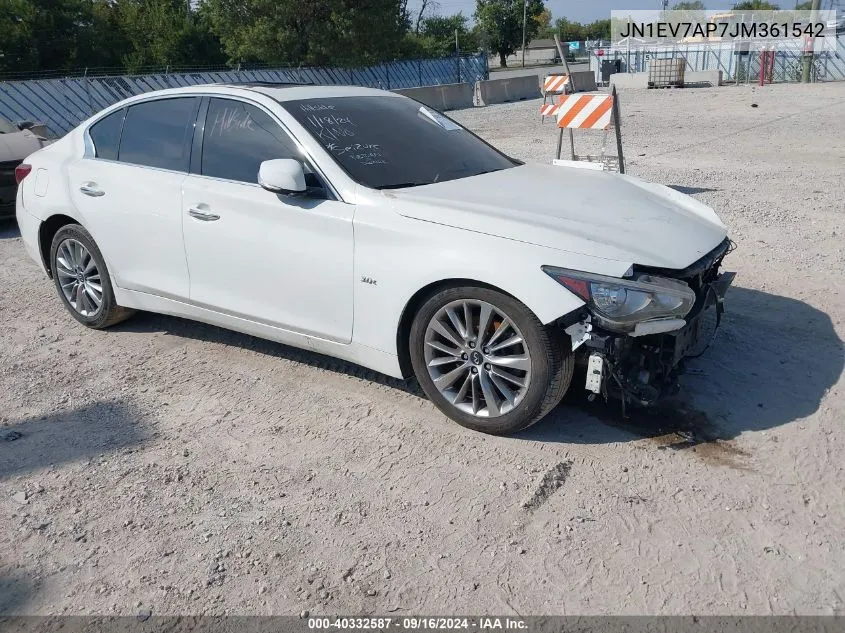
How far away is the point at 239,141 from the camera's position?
4562 millimetres

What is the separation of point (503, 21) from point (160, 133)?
72.6 metres

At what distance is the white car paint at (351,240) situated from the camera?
361 cm

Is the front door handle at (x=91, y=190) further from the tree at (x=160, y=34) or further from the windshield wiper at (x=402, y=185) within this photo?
the tree at (x=160, y=34)

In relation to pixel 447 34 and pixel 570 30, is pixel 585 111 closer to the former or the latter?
pixel 447 34

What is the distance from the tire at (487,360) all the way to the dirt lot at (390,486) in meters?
0.17

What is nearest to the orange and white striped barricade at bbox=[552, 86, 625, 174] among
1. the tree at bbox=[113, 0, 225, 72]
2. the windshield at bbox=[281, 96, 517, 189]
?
the windshield at bbox=[281, 96, 517, 189]

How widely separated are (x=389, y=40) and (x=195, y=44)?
1030cm

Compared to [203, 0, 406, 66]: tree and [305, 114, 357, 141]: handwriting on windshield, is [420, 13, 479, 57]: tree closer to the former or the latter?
[203, 0, 406, 66]: tree

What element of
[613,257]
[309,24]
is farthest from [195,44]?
[613,257]

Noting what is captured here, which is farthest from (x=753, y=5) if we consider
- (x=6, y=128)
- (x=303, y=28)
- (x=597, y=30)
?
(x=6, y=128)

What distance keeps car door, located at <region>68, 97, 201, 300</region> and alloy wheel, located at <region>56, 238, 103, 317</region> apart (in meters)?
0.31

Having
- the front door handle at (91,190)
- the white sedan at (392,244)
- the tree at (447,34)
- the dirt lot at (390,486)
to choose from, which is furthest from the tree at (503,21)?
the dirt lot at (390,486)

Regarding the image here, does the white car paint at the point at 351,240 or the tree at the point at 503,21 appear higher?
the tree at the point at 503,21

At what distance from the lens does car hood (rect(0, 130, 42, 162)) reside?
8.94 metres
